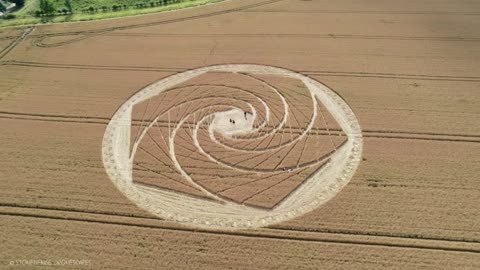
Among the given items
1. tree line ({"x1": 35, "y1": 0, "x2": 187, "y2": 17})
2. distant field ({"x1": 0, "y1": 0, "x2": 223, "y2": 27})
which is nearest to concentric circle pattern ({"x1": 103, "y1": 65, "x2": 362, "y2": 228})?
distant field ({"x1": 0, "y1": 0, "x2": 223, "y2": 27})

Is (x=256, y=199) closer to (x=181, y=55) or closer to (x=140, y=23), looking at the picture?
(x=181, y=55)

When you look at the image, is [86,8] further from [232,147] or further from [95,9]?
[232,147]

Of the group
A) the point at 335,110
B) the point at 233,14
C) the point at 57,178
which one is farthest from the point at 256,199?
the point at 233,14

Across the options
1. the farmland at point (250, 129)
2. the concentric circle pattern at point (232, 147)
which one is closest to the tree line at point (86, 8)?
the farmland at point (250, 129)

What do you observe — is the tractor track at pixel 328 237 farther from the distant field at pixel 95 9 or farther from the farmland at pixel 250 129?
the distant field at pixel 95 9

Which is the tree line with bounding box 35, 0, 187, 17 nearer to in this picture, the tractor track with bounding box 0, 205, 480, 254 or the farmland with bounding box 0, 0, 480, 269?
the farmland with bounding box 0, 0, 480, 269

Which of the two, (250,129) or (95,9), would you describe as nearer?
(250,129)

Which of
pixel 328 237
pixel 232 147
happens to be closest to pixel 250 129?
pixel 232 147
